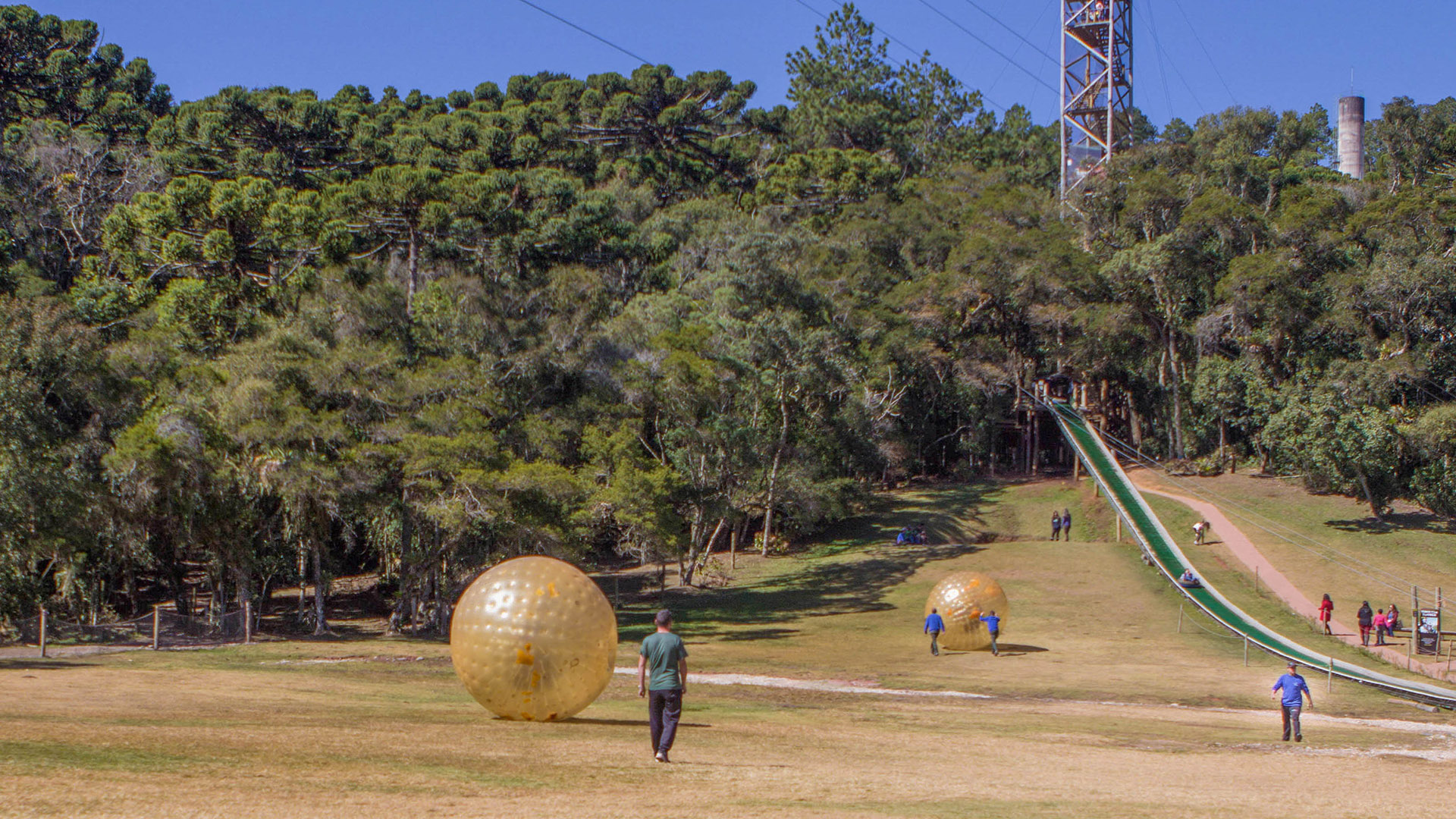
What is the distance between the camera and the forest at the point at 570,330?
102ft

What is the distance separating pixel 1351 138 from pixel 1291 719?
96786 millimetres

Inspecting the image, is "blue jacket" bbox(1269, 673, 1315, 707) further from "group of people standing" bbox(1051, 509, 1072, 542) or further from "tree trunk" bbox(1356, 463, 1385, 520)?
"tree trunk" bbox(1356, 463, 1385, 520)

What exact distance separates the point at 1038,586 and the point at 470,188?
2763 cm

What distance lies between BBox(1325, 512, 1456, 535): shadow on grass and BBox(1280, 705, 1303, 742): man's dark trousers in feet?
107

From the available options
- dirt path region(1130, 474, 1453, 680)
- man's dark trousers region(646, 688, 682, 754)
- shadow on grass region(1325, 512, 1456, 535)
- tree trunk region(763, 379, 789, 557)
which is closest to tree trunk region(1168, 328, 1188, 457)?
dirt path region(1130, 474, 1453, 680)

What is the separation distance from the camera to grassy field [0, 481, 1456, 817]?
889 centimetres

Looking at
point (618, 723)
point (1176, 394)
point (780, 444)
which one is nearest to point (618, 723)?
point (618, 723)

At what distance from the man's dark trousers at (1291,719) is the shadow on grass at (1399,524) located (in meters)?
32.7

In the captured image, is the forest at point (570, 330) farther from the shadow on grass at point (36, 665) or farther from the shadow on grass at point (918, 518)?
the shadow on grass at point (36, 665)

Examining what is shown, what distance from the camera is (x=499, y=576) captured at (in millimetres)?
12891

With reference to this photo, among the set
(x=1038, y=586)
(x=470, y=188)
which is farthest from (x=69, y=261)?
(x=1038, y=586)

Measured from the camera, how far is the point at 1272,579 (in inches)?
1554

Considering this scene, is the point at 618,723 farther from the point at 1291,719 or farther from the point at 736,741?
the point at 1291,719

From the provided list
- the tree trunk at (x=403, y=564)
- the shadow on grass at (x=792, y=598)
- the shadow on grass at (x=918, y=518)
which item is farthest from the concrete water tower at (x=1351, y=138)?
the tree trunk at (x=403, y=564)
